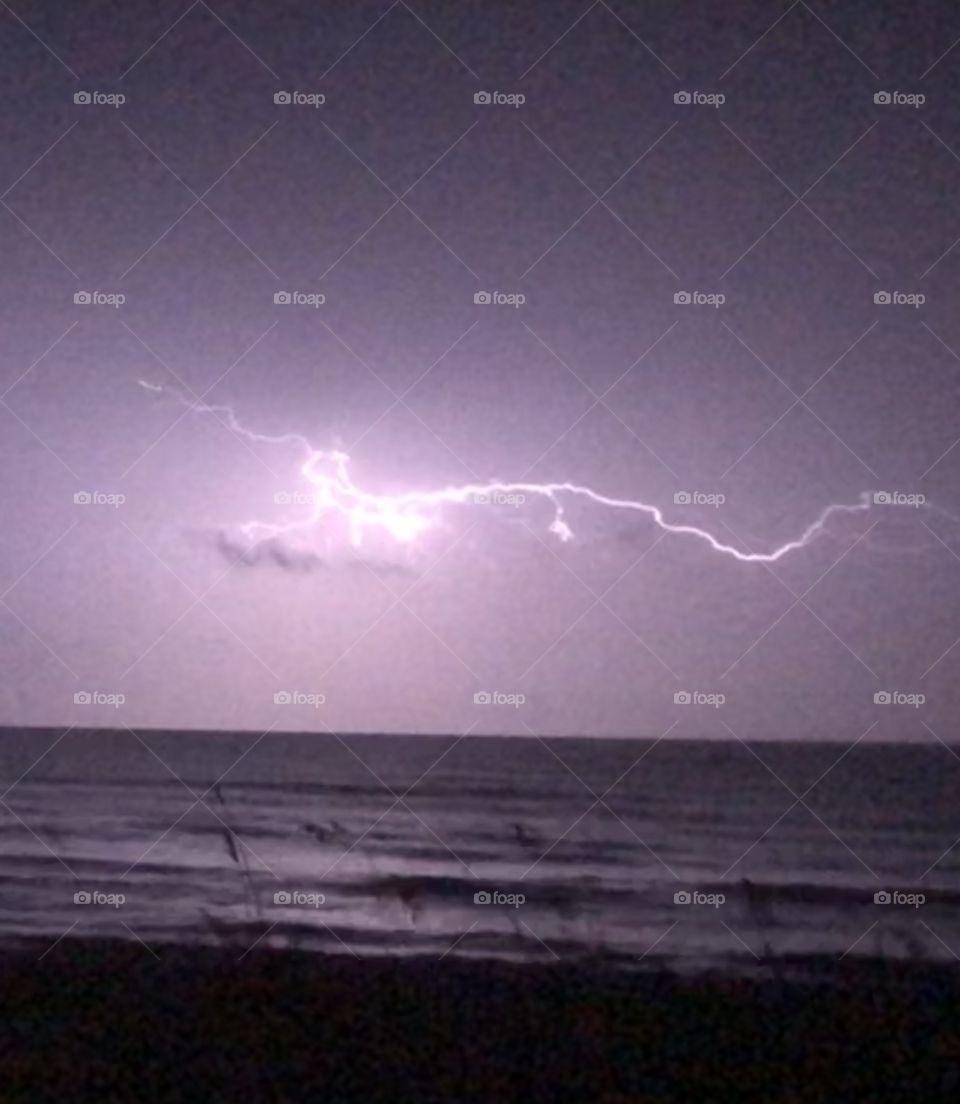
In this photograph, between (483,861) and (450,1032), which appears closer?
(450,1032)

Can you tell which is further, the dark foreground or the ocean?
the ocean

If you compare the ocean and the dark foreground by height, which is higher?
the ocean

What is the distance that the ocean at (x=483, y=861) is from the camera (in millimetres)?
4184

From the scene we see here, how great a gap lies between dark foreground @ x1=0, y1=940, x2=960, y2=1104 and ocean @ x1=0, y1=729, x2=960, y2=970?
1.06 ft

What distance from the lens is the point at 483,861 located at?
6.84 meters

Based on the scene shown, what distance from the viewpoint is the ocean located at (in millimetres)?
4184

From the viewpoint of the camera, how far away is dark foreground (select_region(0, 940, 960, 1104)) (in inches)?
114

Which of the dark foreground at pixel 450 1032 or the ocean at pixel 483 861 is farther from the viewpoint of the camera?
the ocean at pixel 483 861

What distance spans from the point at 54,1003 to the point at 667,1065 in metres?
1.78

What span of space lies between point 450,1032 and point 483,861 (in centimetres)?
373

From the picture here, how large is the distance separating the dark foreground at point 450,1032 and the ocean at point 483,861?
32 centimetres

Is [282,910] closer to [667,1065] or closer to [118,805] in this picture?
[667,1065]

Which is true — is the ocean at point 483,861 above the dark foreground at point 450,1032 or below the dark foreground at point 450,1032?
above

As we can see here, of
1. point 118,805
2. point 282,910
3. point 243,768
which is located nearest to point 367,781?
point 243,768
